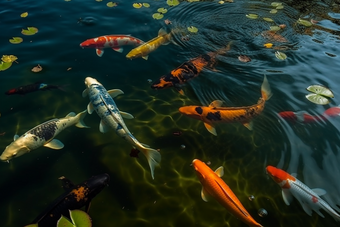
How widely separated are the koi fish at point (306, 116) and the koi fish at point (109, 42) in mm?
4074

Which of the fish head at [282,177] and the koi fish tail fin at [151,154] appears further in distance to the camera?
the fish head at [282,177]

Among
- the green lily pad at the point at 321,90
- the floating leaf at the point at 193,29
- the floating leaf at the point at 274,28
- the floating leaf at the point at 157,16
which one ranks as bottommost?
the green lily pad at the point at 321,90

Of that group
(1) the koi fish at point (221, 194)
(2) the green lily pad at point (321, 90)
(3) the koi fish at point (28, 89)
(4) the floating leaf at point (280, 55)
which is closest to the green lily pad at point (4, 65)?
(3) the koi fish at point (28, 89)

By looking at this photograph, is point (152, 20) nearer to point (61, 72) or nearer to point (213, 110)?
point (61, 72)

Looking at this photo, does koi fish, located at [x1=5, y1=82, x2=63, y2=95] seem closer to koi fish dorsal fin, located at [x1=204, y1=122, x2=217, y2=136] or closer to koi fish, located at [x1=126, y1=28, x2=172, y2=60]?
koi fish, located at [x1=126, y1=28, x2=172, y2=60]

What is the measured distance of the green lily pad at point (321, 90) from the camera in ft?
19.6

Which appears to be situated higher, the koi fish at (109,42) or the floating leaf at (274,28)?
the floating leaf at (274,28)

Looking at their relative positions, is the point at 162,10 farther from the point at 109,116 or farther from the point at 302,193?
the point at 302,193

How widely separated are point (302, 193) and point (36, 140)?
4.37 meters

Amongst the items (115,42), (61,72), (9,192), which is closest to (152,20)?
(115,42)

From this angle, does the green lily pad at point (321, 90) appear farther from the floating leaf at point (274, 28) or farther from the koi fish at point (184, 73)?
the floating leaf at point (274, 28)

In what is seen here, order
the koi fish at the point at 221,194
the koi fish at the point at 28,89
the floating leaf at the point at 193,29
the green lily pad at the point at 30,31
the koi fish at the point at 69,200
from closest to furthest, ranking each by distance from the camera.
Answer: the koi fish at the point at 69,200
the koi fish at the point at 221,194
the koi fish at the point at 28,89
the green lily pad at the point at 30,31
the floating leaf at the point at 193,29

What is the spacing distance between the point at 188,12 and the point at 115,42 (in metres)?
3.72

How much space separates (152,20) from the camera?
8.59 meters
